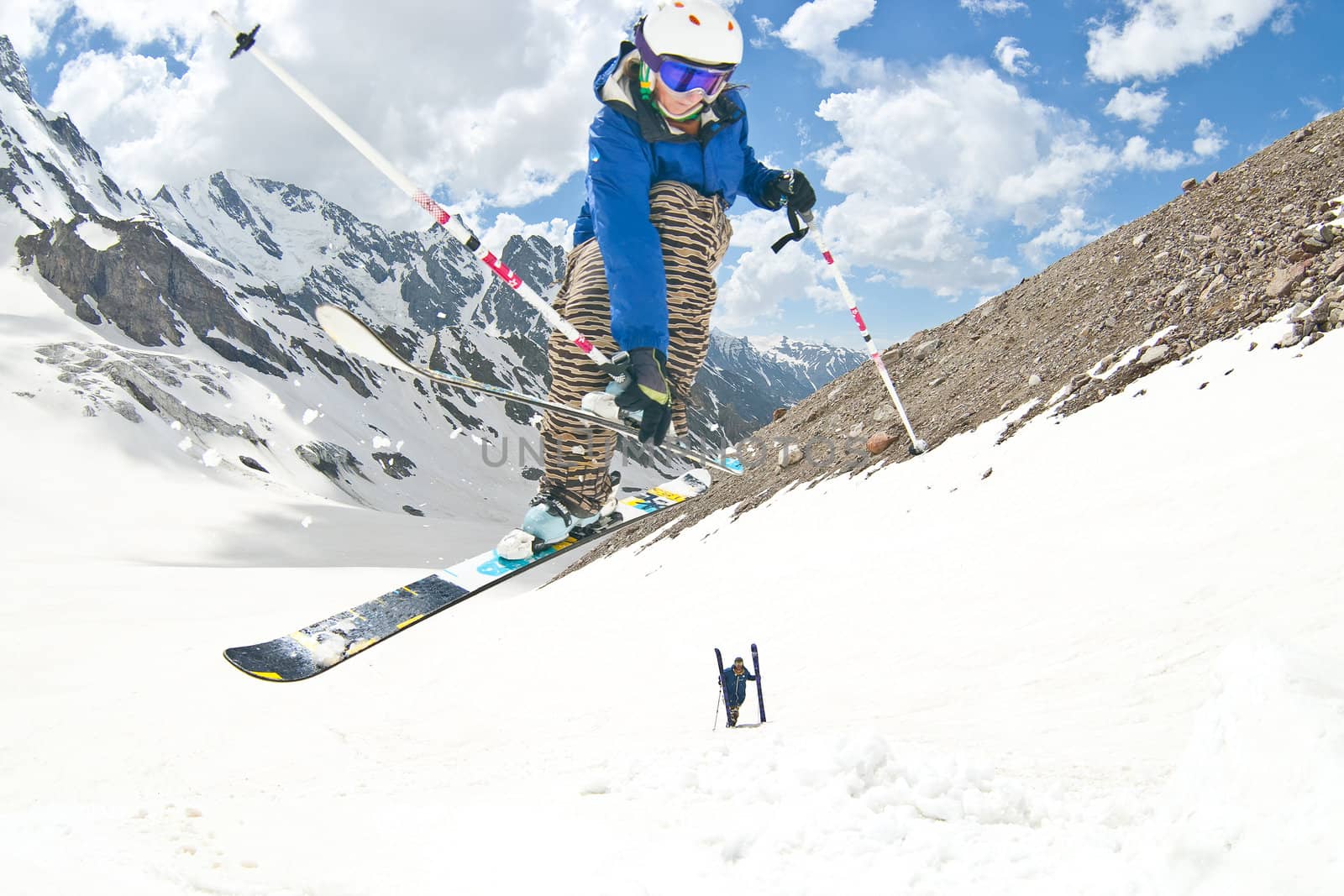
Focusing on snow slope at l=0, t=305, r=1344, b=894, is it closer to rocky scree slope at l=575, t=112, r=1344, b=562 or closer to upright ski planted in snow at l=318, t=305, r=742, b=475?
rocky scree slope at l=575, t=112, r=1344, b=562

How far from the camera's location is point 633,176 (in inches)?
125

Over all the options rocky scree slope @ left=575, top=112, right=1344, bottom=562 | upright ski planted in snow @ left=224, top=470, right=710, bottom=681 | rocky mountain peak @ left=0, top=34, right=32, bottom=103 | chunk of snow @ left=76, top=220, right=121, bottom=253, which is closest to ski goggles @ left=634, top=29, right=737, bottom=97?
upright ski planted in snow @ left=224, top=470, right=710, bottom=681

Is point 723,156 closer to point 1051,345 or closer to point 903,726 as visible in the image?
point 903,726

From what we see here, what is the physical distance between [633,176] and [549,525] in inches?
77.0

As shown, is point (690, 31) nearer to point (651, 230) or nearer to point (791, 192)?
point (651, 230)

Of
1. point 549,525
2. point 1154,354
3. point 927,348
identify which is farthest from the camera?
point 927,348

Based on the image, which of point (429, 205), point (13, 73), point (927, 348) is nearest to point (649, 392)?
point (429, 205)

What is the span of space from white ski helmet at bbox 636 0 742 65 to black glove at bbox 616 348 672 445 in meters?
1.25

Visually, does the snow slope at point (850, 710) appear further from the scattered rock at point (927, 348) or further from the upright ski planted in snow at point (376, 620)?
the scattered rock at point (927, 348)

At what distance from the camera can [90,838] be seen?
2178 millimetres

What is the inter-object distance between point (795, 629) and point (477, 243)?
148 inches

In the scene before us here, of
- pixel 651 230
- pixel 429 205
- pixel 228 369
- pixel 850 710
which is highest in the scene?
pixel 228 369

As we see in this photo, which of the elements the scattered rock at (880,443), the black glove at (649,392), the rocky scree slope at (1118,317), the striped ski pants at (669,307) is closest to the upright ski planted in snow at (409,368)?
the striped ski pants at (669,307)

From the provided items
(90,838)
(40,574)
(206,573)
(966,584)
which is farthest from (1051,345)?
(40,574)
